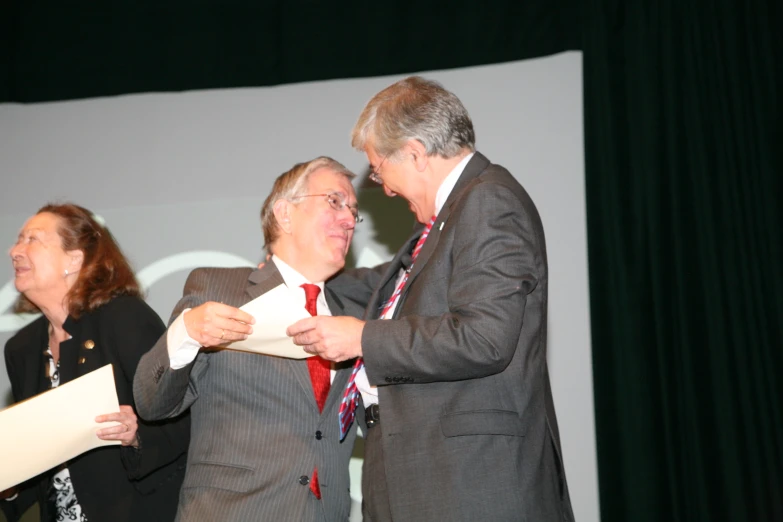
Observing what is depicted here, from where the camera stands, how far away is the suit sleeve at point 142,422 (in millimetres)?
2631

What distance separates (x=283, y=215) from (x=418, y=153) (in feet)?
2.23

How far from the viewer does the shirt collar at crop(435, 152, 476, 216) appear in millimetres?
2301

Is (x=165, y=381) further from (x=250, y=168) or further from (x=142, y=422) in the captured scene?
(x=250, y=168)

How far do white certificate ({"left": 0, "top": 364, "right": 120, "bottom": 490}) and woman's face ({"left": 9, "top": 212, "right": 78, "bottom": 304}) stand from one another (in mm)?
784

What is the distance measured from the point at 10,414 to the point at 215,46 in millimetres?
2534

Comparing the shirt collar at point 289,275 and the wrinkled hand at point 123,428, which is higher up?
the shirt collar at point 289,275

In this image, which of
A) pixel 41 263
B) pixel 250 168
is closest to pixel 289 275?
pixel 41 263

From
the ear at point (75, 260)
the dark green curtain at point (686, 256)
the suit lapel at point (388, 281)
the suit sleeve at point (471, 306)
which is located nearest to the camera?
the suit sleeve at point (471, 306)

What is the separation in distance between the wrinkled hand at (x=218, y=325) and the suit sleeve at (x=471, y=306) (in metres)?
0.35

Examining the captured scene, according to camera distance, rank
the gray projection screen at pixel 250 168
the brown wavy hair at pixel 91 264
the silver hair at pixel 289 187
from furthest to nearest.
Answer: the gray projection screen at pixel 250 168
the brown wavy hair at pixel 91 264
the silver hair at pixel 289 187

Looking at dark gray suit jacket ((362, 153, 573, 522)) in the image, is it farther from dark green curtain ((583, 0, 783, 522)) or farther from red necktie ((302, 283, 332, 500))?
dark green curtain ((583, 0, 783, 522))

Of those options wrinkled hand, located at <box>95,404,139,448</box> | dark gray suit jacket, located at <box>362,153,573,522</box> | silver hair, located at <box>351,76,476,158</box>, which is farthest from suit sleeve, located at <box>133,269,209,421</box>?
silver hair, located at <box>351,76,476,158</box>

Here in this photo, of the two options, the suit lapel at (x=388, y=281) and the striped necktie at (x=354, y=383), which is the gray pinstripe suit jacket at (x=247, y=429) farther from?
the suit lapel at (x=388, y=281)

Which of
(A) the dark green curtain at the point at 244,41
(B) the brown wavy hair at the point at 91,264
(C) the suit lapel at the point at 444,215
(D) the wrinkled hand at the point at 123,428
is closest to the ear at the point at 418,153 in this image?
(C) the suit lapel at the point at 444,215
